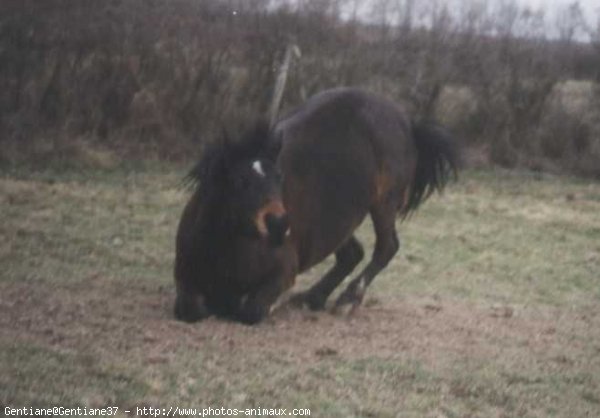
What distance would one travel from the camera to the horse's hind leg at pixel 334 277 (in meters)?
8.16

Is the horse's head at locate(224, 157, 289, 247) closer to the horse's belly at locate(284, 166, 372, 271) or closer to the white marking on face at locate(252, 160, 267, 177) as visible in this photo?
the white marking on face at locate(252, 160, 267, 177)

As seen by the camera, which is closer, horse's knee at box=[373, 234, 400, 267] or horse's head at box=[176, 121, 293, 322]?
horse's head at box=[176, 121, 293, 322]

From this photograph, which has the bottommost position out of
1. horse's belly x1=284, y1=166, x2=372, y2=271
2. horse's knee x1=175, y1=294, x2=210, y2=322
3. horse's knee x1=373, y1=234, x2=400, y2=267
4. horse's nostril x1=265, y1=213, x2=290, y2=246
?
horse's knee x1=373, y1=234, x2=400, y2=267

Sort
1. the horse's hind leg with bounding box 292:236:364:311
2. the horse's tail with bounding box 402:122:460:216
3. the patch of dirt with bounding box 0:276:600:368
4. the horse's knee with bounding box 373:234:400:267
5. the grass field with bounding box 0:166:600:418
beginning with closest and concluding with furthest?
the grass field with bounding box 0:166:600:418, the patch of dirt with bounding box 0:276:600:368, the horse's hind leg with bounding box 292:236:364:311, the horse's knee with bounding box 373:234:400:267, the horse's tail with bounding box 402:122:460:216

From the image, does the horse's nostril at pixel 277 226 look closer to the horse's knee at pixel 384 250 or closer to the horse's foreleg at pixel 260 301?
the horse's foreleg at pixel 260 301

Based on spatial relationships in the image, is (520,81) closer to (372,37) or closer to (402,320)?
(372,37)

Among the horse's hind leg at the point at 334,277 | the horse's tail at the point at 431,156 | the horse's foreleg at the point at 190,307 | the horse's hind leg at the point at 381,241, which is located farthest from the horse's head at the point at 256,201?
the horse's tail at the point at 431,156

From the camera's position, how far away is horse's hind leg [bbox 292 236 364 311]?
816 cm

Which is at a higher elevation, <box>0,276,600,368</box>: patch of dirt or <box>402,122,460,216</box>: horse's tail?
<box>402,122,460,216</box>: horse's tail

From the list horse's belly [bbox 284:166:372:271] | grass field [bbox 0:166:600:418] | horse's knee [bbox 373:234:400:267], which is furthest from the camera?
horse's knee [bbox 373:234:400:267]

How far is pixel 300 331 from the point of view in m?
7.07

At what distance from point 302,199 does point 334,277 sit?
3.60 ft

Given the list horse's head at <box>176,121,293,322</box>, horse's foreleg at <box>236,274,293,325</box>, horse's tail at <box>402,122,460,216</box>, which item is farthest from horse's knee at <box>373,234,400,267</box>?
horse's head at <box>176,121,293,322</box>

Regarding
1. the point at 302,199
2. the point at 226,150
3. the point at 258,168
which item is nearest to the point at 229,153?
the point at 226,150
